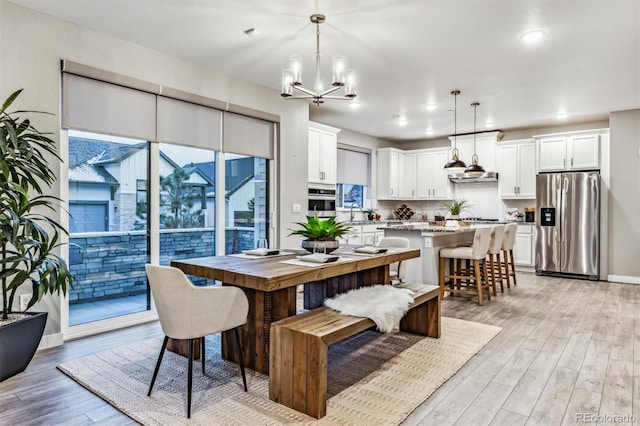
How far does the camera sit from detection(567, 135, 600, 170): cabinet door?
6271mm

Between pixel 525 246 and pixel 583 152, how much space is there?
69.2 inches

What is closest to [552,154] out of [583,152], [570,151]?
[570,151]

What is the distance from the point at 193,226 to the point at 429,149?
17.9 ft

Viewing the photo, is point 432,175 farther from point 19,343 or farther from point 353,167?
point 19,343

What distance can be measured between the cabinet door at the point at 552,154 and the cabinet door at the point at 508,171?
47 centimetres

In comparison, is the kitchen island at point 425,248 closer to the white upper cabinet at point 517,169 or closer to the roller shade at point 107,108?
the white upper cabinet at point 517,169

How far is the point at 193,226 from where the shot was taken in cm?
436

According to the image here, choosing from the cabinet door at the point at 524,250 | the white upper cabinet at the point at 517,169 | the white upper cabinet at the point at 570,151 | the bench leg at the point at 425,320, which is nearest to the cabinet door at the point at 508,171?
the white upper cabinet at the point at 517,169

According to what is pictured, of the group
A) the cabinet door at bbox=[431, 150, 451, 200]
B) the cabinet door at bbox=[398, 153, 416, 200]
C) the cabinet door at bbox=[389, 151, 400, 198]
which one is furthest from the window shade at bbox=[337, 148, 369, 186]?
the cabinet door at bbox=[431, 150, 451, 200]

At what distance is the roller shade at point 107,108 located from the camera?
329 centimetres

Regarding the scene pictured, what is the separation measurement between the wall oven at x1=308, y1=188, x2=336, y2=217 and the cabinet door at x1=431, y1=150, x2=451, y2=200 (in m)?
2.74

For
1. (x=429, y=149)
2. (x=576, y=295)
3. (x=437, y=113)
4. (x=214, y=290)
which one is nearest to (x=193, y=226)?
(x=214, y=290)

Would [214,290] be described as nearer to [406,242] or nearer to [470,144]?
[406,242]

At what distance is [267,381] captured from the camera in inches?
101
